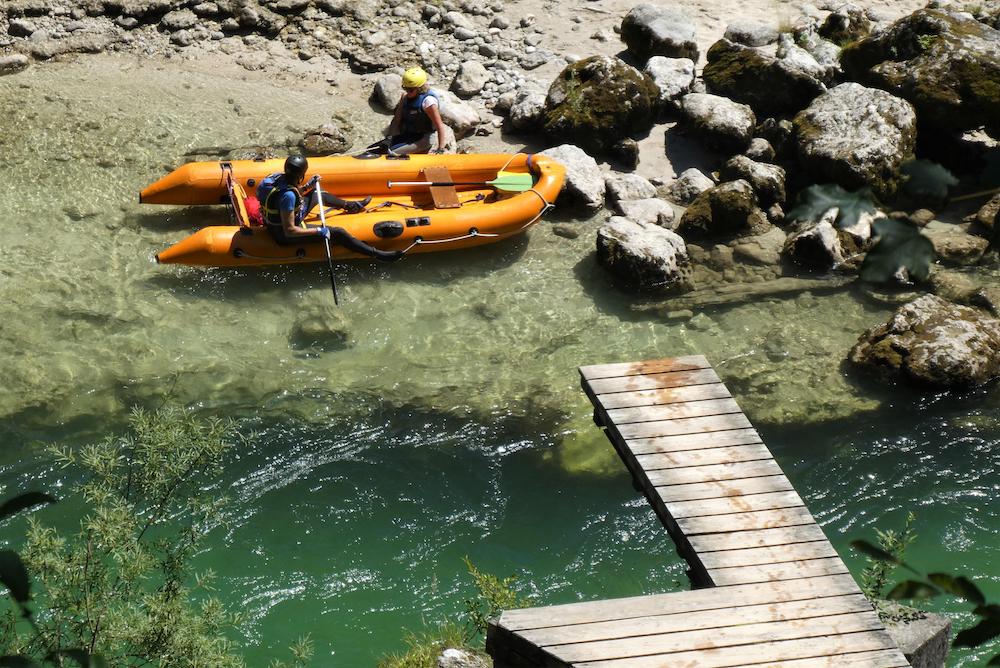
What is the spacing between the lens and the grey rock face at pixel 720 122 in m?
9.98

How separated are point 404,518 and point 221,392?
1.73 meters

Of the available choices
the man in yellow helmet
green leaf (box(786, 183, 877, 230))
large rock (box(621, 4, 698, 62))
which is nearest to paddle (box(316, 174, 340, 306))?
the man in yellow helmet

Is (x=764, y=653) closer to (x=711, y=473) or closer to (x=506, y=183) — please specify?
(x=711, y=473)

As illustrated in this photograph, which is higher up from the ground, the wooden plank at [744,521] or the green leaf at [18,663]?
the green leaf at [18,663]

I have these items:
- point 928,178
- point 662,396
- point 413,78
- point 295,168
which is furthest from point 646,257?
point 928,178

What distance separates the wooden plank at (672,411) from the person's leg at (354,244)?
11.5 feet

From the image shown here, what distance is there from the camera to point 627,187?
9539mm

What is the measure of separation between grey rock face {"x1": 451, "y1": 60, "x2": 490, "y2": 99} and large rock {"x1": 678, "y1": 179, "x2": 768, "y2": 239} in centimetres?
284

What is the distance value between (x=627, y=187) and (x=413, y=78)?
2.12 metres

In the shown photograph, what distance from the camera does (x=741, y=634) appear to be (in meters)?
4.19

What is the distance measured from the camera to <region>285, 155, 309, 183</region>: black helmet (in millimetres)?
7594

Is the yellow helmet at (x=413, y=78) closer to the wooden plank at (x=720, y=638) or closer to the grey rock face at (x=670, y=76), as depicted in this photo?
the grey rock face at (x=670, y=76)

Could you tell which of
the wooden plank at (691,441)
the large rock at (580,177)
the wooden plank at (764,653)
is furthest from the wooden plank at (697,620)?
the large rock at (580,177)

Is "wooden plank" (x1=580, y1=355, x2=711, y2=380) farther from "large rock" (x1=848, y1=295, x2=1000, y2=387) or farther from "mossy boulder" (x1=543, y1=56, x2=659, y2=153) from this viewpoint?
"mossy boulder" (x1=543, y1=56, x2=659, y2=153)
